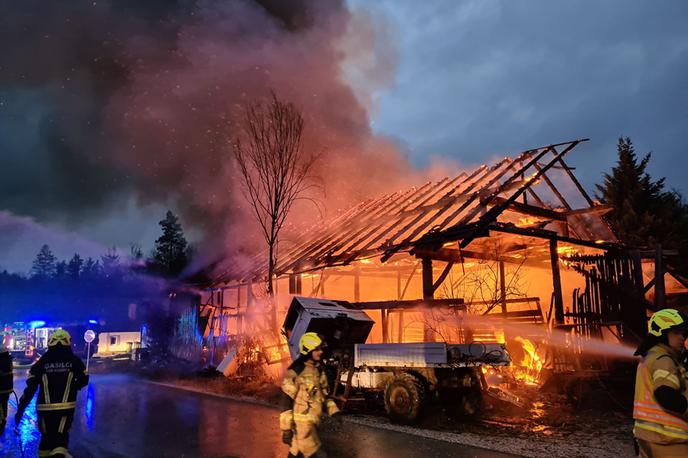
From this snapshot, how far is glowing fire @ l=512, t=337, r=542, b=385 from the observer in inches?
490

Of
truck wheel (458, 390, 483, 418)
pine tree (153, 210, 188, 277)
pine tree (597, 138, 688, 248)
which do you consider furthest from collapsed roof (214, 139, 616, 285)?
pine tree (153, 210, 188, 277)

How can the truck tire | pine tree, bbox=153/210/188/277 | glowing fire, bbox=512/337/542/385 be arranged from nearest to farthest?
1. the truck tire
2. glowing fire, bbox=512/337/542/385
3. pine tree, bbox=153/210/188/277

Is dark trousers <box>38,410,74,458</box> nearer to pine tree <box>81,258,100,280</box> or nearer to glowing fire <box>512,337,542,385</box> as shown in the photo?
glowing fire <box>512,337,542,385</box>

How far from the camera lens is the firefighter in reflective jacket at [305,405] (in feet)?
15.3

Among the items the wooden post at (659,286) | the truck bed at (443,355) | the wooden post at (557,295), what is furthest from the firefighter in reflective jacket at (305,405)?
the wooden post at (659,286)

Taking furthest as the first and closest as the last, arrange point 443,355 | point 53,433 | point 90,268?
1. point 90,268
2. point 443,355
3. point 53,433

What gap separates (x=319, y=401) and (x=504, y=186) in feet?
33.7

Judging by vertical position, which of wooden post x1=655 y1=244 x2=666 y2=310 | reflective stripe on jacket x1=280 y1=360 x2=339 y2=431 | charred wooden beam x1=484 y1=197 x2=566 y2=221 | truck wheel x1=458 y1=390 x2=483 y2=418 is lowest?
truck wheel x1=458 y1=390 x2=483 y2=418

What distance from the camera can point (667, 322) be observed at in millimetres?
3639

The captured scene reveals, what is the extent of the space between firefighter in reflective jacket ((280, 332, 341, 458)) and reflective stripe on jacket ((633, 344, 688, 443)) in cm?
254

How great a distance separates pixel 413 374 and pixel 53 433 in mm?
6050

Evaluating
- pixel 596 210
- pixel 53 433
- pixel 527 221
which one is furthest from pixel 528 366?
pixel 53 433

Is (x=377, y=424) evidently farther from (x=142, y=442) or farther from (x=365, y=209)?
(x=365, y=209)

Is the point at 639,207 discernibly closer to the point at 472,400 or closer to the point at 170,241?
the point at 472,400
